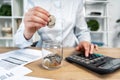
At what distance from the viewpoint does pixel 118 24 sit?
2916 mm

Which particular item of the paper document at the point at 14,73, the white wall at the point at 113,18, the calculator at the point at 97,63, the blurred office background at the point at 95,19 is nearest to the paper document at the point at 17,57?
the paper document at the point at 14,73

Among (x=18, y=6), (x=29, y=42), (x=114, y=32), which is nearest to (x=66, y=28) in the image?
(x=29, y=42)

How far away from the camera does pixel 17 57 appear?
0.90 m

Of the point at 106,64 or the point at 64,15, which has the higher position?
the point at 64,15

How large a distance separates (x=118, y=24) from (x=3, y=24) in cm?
184

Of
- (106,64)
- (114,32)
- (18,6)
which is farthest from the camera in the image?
(114,32)

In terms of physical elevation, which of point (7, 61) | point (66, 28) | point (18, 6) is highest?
point (18, 6)

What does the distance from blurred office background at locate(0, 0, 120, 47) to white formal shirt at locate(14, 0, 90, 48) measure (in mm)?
1279

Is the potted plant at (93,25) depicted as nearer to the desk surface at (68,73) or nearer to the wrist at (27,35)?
the wrist at (27,35)

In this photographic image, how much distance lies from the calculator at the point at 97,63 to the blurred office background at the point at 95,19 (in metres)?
1.91

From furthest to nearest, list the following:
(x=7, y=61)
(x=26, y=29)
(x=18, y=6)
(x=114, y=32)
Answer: (x=114, y=32)
(x=18, y=6)
(x=26, y=29)
(x=7, y=61)

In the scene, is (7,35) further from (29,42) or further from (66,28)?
(29,42)

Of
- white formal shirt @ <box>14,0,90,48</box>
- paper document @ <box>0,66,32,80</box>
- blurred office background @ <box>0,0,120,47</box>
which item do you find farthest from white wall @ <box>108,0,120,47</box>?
paper document @ <box>0,66,32,80</box>

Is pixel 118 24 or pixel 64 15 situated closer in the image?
pixel 64 15
